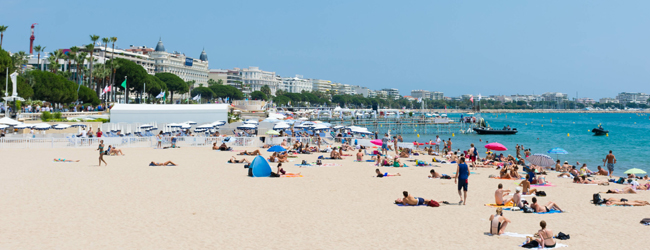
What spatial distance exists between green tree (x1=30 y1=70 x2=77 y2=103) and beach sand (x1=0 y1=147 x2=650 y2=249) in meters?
36.3

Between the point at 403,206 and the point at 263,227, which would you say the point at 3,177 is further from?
the point at 403,206

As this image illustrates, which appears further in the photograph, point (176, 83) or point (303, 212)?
point (176, 83)

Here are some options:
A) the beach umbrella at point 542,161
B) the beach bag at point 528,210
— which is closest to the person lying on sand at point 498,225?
the beach bag at point 528,210

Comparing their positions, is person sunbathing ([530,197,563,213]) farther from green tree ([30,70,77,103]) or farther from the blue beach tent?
green tree ([30,70,77,103])

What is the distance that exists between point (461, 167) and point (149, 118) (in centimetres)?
3223

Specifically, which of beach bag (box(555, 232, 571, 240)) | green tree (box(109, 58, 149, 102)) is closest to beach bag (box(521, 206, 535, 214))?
beach bag (box(555, 232, 571, 240))

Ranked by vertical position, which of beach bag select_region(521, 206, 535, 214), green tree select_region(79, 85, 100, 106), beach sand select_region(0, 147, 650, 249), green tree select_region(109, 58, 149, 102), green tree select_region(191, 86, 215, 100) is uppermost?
green tree select_region(109, 58, 149, 102)

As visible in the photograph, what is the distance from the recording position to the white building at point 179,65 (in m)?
146

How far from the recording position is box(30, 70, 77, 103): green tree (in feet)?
167

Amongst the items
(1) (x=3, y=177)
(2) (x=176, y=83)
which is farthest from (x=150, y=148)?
(2) (x=176, y=83)

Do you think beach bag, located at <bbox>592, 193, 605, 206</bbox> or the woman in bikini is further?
beach bag, located at <bbox>592, 193, 605, 206</bbox>

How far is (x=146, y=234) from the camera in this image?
368 inches

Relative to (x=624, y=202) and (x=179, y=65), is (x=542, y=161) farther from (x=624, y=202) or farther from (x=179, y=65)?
(x=179, y=65)

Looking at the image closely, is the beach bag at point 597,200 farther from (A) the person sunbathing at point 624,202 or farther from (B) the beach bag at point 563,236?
(B) the beach bag at point 563,236
